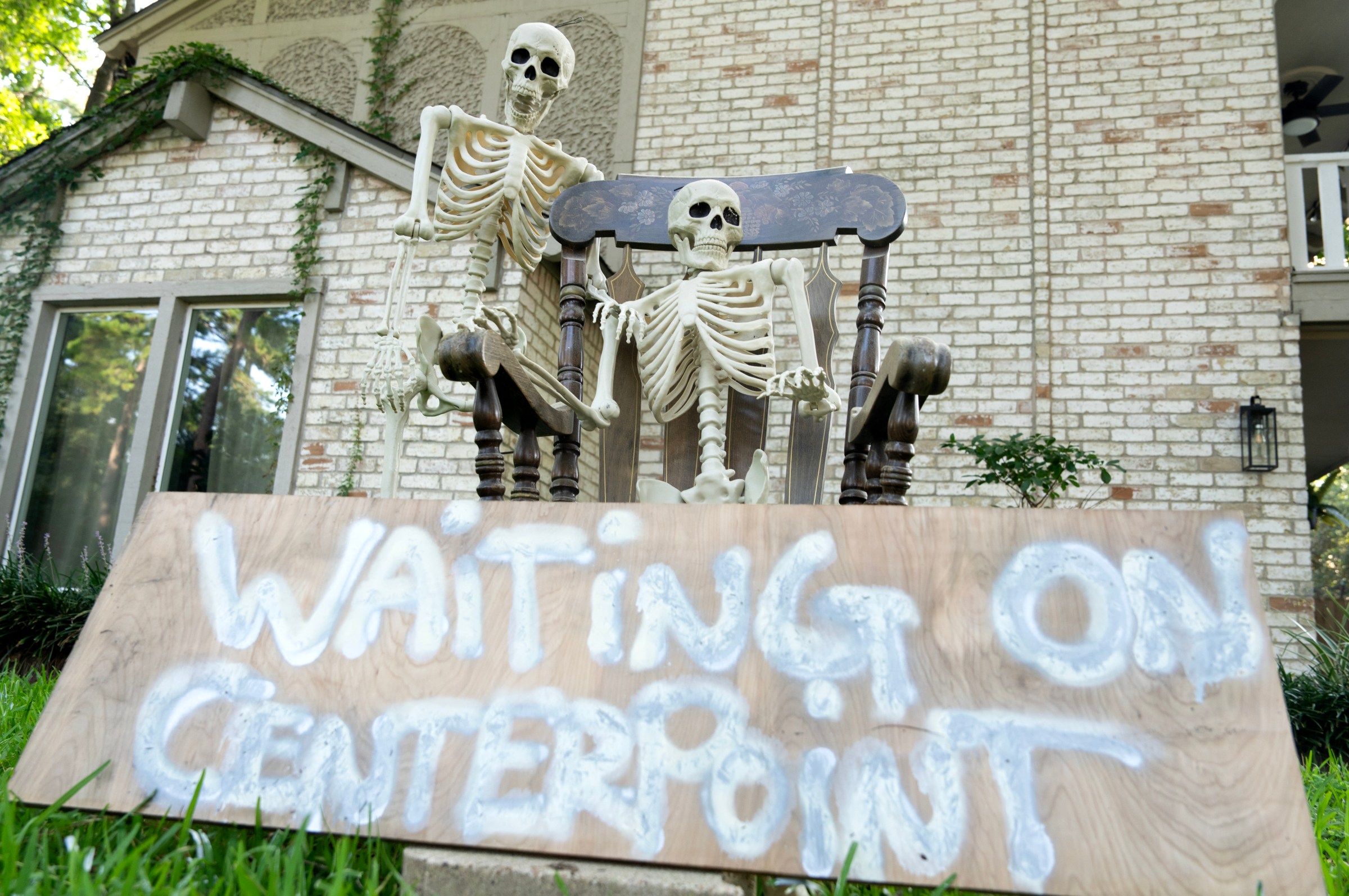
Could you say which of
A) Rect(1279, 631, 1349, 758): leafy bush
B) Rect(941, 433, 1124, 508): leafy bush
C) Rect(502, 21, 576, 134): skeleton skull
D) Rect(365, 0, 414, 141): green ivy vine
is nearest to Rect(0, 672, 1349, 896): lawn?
Rect(502, 21, 576, 134): skeleton skull

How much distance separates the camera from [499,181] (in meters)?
2.57

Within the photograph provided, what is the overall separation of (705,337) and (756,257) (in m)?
0.39

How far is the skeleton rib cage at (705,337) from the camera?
2.31 m

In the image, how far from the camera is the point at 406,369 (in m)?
3.16

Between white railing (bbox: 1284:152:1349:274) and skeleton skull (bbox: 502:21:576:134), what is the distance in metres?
4.25

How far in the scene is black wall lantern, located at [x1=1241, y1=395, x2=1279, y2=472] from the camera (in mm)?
4676

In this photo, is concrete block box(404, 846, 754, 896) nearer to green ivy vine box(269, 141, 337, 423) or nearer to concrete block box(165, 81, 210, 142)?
green ivy vine box(269, 141, 337, 423)

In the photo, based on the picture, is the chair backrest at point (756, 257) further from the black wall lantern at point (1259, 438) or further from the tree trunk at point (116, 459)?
the tree trunk at point (116, 459)

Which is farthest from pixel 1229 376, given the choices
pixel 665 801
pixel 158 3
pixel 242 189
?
pixel 158 3

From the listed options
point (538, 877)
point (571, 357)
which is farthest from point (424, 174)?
point (538, 877)

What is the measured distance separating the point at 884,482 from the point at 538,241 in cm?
Answer: 136

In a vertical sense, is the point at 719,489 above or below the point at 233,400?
below

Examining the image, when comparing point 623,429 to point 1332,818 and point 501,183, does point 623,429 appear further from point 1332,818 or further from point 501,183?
point 1332,818

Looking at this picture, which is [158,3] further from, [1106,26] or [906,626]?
[906,626]
